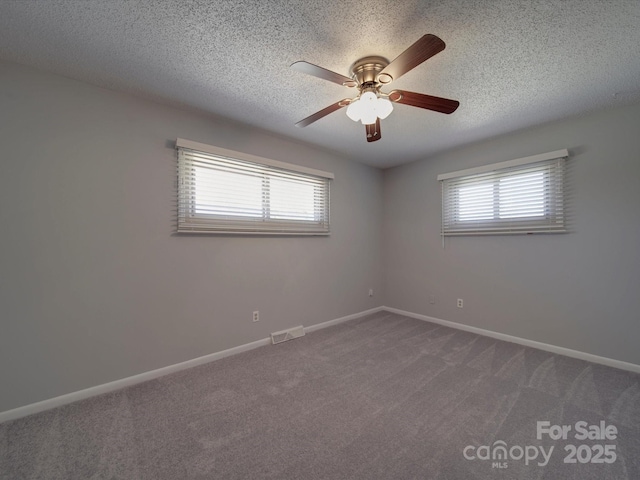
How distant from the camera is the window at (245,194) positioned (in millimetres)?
2443

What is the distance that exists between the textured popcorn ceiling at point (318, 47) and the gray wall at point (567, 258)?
41 cm

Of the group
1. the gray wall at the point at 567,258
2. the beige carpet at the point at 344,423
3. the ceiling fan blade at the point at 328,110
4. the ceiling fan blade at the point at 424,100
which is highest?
the ceiling fan blade at the point at 328,110

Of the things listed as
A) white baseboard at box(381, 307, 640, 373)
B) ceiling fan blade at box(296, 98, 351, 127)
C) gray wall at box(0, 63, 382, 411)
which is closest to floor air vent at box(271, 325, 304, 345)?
gray wall at box(0, 63, 382, 411)

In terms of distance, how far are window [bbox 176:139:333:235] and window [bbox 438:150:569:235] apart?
1.77 m

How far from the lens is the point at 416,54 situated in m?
1.30

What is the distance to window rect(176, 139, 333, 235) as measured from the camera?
244 centimetres

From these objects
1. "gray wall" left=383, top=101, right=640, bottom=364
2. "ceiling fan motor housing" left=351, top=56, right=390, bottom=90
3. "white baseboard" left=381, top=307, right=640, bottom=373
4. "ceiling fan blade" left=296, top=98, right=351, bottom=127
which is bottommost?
"white baseboard" left=381, top=307, right=640, bottom=373

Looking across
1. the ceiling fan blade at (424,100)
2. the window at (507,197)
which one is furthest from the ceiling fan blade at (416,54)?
the window at (507,197)

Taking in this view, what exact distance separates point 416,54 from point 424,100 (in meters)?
0.39

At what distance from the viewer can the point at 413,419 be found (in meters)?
1.69

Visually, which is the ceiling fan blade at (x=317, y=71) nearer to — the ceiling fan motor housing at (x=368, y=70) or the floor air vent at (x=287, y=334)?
the ceiling fan motor housing at (x=368, y=70)

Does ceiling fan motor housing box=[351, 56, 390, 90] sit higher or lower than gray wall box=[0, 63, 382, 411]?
higher

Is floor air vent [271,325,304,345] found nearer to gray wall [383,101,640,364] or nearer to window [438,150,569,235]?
gray wall [383,101,640,364]

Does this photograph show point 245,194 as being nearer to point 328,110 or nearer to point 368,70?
point 328,110
